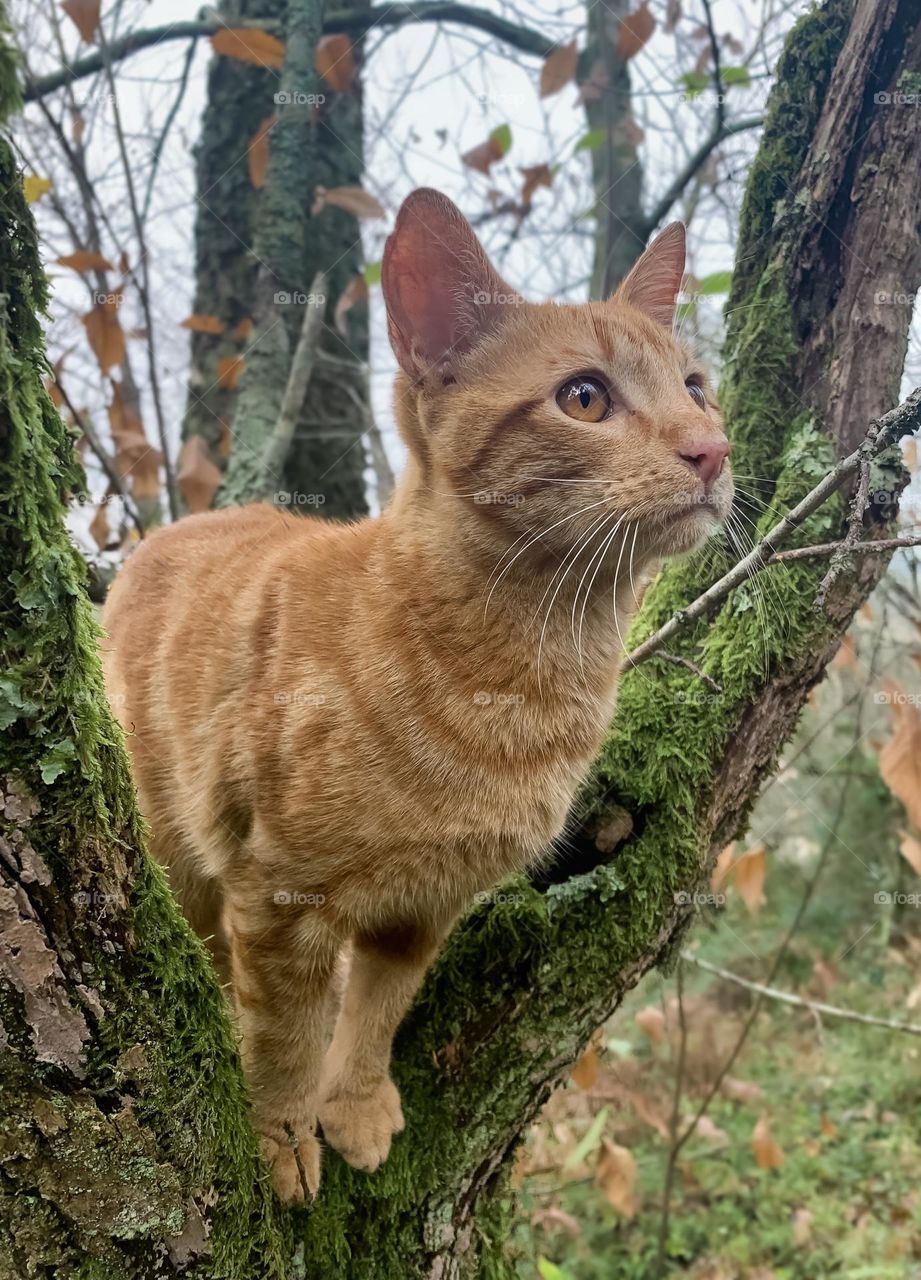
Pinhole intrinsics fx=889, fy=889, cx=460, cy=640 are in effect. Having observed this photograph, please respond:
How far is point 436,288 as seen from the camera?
70.2 inches

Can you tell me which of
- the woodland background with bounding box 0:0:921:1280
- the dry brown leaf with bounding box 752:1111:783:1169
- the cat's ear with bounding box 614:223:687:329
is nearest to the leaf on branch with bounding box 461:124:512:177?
the woodland background with bounding box 0:0:921:1280

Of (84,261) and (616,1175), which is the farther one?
(616,1175)

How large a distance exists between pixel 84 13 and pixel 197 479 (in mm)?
1433

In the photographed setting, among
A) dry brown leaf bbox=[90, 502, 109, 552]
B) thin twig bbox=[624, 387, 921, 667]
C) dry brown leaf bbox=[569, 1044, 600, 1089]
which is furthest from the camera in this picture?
dry brown leaf bbox=[90, 502, 109, 552]

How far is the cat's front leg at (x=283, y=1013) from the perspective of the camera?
169 centimetres

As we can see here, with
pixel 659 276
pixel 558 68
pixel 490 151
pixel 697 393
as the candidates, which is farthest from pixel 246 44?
pixel 697 393

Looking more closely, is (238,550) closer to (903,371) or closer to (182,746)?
(182,746)

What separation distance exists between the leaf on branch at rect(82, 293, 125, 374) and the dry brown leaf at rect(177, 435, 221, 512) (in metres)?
0.42

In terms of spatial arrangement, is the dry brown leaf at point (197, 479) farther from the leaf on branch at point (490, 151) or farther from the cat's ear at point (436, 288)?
the cat's ear at point (436, 288)

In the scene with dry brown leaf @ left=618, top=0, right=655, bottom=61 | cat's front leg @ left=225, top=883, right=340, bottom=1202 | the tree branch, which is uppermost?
the tree branch

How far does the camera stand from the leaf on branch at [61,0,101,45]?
268 centimetres

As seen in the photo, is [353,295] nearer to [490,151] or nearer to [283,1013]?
[490,151]

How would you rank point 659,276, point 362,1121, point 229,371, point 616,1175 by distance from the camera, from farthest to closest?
point 229,371
point 616,1175
point 659,276
point 362,1121

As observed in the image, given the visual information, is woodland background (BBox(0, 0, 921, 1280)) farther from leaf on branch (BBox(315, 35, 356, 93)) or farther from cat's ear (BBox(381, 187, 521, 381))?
cat's ear (BBox(381, 187, 521, 381))
